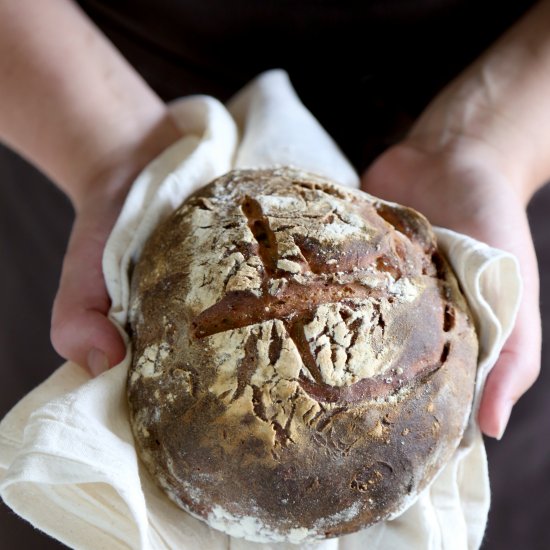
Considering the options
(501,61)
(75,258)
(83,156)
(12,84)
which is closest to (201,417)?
(75,258)

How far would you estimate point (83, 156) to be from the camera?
123cm

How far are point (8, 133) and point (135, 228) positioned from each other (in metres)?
0.49

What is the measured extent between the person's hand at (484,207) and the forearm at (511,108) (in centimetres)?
4

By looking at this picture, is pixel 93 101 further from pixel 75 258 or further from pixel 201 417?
pixel 201 417

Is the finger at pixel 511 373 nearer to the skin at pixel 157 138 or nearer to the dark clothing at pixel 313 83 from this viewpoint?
the skin at pixel 157 138

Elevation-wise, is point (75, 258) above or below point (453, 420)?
above

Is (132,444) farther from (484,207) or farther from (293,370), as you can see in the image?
(484,207)

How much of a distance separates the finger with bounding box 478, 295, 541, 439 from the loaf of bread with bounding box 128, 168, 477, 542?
0.06m

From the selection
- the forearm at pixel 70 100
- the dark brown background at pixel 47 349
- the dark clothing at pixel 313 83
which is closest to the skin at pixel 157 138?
the forearm at pixel 70 100

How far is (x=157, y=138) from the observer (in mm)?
1273

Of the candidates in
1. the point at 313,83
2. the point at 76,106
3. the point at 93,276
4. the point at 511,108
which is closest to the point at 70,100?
the point at 76,106

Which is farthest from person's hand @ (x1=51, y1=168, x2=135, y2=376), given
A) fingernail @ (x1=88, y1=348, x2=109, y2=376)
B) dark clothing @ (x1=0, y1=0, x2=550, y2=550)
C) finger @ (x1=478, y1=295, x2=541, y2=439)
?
finger @ (x1=478, y1=295, x2=541, y2=439)

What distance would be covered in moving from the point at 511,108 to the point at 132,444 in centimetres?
96

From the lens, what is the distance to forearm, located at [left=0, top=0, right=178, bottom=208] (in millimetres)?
1235
